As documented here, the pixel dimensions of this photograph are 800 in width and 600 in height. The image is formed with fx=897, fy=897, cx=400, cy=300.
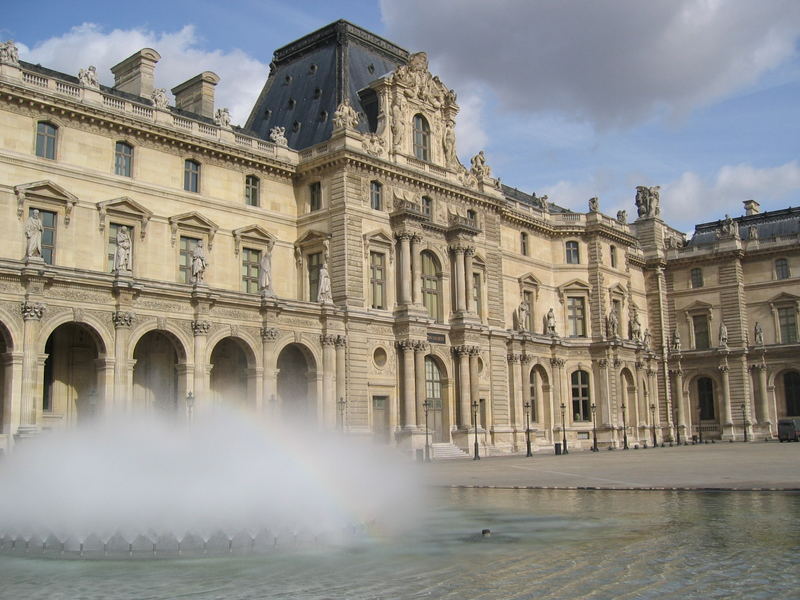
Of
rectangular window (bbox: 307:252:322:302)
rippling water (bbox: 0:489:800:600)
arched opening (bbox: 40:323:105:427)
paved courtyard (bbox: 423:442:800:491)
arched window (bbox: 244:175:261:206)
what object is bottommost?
rippling water (bbox: 0:489:800:600)

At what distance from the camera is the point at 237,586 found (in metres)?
13.8

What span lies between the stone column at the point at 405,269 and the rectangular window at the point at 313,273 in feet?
16.0

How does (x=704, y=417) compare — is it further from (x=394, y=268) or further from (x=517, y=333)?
(x=394, y=268)

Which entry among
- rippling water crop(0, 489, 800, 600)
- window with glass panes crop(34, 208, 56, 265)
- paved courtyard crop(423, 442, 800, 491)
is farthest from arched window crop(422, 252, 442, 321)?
rippling water crop(0, 489, 800, 600)

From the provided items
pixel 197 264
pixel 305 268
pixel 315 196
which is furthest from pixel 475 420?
pixel 197 264

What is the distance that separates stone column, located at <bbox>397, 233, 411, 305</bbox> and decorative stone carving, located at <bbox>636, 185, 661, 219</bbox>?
43.6m

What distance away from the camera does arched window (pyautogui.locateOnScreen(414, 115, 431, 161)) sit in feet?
185

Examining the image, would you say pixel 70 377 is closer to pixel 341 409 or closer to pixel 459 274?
pixel 341 409

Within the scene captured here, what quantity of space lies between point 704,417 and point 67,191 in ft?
207

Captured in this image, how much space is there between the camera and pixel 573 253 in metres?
72.1

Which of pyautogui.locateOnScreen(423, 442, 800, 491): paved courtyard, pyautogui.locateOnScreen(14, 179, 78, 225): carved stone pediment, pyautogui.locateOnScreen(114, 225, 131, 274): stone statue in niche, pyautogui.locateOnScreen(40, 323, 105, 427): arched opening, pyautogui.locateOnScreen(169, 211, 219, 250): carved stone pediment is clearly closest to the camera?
pyautogui.locateOnScreen(423, 442, 800, 491): paved courtyard

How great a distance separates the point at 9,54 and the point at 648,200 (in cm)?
6479

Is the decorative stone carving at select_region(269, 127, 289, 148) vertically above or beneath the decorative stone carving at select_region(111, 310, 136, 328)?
above

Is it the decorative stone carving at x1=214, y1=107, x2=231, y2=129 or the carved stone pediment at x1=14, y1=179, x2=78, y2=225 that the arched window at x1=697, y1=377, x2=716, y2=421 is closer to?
the decorative stone carving at x1=214, y1=107, x2=231, y2=129
